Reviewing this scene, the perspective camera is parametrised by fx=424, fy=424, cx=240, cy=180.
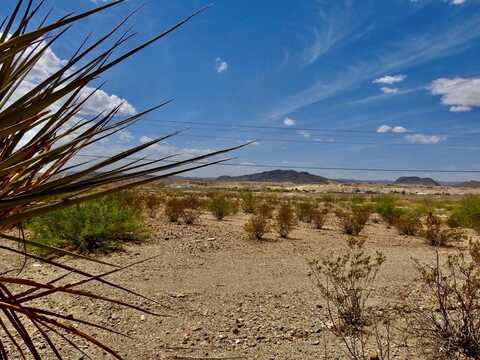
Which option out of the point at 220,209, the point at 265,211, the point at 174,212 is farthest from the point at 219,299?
the point at 220,209

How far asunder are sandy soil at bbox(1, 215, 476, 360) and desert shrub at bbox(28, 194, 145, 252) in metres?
0.64

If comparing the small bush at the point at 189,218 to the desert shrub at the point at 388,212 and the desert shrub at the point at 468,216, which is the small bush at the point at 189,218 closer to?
the desert shrub at the point at 388,212

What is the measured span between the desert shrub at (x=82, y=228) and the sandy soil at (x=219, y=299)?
2.09ft

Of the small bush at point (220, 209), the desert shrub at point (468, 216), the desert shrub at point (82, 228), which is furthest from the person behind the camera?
the desert shrub at point (468, 216)

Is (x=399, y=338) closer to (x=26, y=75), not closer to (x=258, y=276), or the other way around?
(x=258, y=276)

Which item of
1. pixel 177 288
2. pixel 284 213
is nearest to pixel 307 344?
pixel 177 288

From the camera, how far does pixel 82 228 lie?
10523 millimetres

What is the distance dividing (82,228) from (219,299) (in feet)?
16.5

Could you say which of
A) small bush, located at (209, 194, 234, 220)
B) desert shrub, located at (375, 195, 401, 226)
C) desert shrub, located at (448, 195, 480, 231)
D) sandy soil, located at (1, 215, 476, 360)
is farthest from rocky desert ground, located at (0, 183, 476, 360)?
desert shrub, located at (448, 195, 480, 231)

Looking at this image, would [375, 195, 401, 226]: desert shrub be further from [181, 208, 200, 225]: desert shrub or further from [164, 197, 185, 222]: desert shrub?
[164, 197, 185, 222]: desert shrub

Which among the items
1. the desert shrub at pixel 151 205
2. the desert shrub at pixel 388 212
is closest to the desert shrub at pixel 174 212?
the desert shrub at pixel 151 205

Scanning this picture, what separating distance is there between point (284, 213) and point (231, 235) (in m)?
2.73

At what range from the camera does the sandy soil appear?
201 inches

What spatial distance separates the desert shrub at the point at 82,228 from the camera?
1033cm
